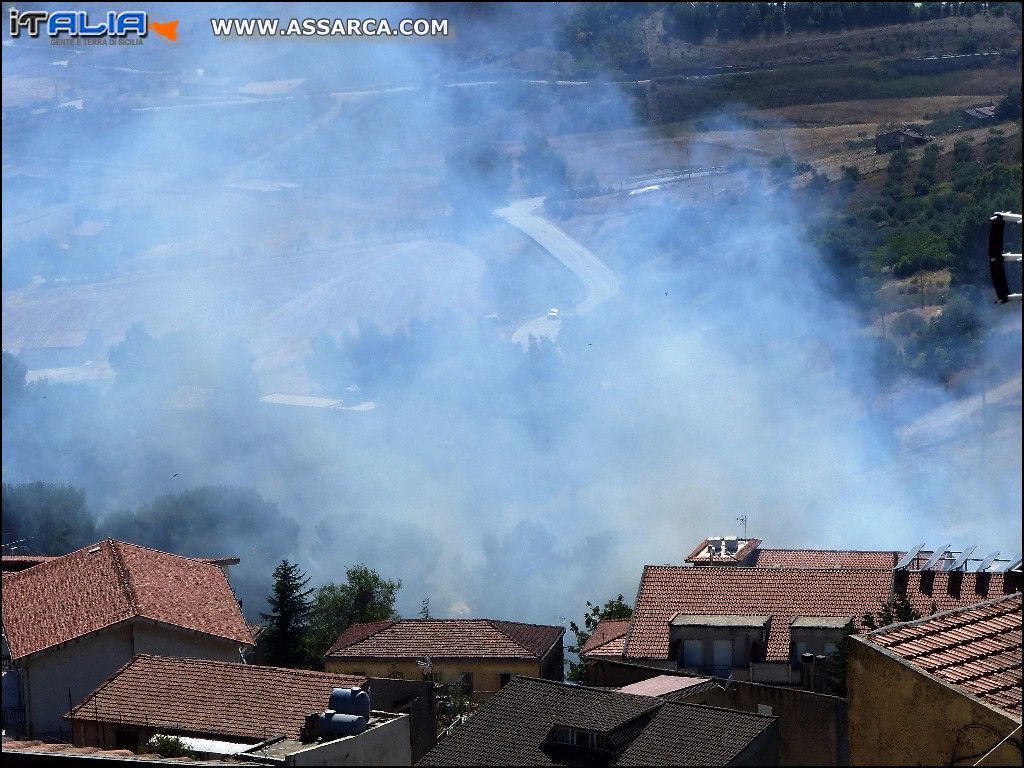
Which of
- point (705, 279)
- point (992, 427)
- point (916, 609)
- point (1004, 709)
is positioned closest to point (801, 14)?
point (705, 279)

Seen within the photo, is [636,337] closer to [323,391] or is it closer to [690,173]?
[690,173]

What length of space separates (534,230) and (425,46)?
4778 millimetres

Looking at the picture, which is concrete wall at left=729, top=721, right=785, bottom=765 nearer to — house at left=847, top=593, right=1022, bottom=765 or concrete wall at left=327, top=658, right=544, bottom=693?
house at left=847, top=593, right=1022, bottom=765

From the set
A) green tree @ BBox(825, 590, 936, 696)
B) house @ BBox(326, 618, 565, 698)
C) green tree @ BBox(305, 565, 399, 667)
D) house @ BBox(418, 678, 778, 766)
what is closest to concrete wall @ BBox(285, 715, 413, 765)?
house @ BBox(418, 678, 778, 766)

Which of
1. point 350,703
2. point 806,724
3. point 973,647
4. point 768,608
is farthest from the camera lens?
point 768,608

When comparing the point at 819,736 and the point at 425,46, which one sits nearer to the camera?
the point at 819,736

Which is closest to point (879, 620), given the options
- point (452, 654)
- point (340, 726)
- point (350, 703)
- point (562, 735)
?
point (452, 654)

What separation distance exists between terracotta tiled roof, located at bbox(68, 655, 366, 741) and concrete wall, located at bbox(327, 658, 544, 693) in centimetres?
340

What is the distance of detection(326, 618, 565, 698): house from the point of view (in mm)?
16078

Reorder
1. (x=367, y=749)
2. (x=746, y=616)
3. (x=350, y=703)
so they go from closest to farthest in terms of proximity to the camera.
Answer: (x=367, y=749) < (x=350, y=703) < (x=746, y=616)

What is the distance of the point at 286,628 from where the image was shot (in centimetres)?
1798

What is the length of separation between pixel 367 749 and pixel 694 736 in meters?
1.87

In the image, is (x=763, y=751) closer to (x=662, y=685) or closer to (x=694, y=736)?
(x=694, y=736)

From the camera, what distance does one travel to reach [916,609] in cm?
1458
